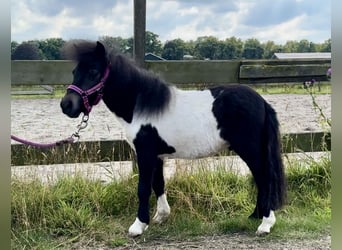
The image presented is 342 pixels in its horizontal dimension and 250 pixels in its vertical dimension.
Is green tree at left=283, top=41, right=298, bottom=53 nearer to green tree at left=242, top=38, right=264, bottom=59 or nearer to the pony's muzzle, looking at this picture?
green tree at left=242, top=38, right=264, bottom=59

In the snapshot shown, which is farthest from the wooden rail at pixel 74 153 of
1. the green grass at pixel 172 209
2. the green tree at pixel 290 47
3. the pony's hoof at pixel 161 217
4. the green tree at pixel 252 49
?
the green tree at pixel 290 47

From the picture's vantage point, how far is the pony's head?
8.75 feet

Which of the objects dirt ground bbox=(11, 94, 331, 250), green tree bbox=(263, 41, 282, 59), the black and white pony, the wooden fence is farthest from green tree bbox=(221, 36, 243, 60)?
→ the black and white pony

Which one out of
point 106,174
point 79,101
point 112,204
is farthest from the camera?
point 106,174

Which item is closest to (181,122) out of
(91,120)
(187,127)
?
(187,127)

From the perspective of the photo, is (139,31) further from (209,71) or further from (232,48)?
(232,48)

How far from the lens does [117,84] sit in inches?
111

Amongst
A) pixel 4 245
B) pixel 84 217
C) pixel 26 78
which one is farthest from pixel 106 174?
pixel 4 245

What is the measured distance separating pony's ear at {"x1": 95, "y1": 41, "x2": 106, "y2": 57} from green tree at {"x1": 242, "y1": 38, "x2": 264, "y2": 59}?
201cm

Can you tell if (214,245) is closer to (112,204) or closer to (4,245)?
(112,204)

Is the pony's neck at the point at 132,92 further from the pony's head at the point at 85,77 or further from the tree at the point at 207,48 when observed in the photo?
the tree at the point at 207,48

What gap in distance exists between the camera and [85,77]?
2.72 meters

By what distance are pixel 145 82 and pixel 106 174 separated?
47.1 inches

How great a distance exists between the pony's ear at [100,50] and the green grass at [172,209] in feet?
3.80
